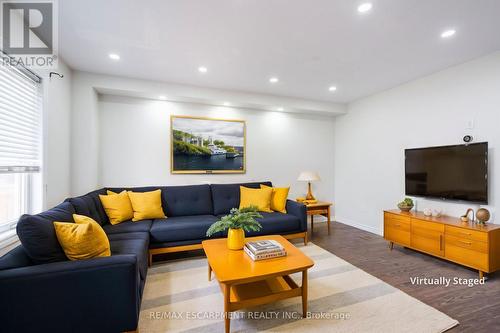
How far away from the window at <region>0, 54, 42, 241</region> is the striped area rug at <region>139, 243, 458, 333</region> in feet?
4.80

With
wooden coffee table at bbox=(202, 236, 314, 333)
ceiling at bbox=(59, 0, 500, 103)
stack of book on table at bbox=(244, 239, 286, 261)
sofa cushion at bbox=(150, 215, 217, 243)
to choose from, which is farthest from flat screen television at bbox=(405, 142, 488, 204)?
sofa cushion at bbox=(150, 215, 217, 243)

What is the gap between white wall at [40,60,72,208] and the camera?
2.47 metres

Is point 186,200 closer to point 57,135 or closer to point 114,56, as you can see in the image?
point 57,135

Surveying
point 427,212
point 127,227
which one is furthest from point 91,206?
point 427,212

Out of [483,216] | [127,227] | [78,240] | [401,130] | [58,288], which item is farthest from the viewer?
[401,130]

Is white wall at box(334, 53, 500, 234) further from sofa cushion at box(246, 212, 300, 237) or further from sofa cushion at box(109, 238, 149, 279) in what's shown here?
sofa cushion at box(109, 238, 149, 279)

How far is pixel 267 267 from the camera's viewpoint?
Result: 1829 millimetres

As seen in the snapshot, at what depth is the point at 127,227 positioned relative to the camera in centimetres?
279

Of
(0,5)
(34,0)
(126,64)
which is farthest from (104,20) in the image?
(126,64)

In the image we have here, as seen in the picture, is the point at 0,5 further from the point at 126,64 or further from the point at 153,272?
the point at 153,272

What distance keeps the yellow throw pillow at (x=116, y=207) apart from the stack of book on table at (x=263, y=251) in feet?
6.25

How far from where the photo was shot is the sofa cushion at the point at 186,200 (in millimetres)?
3475

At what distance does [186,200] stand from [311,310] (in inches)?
92.4

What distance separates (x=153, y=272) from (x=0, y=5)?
2810 mm
